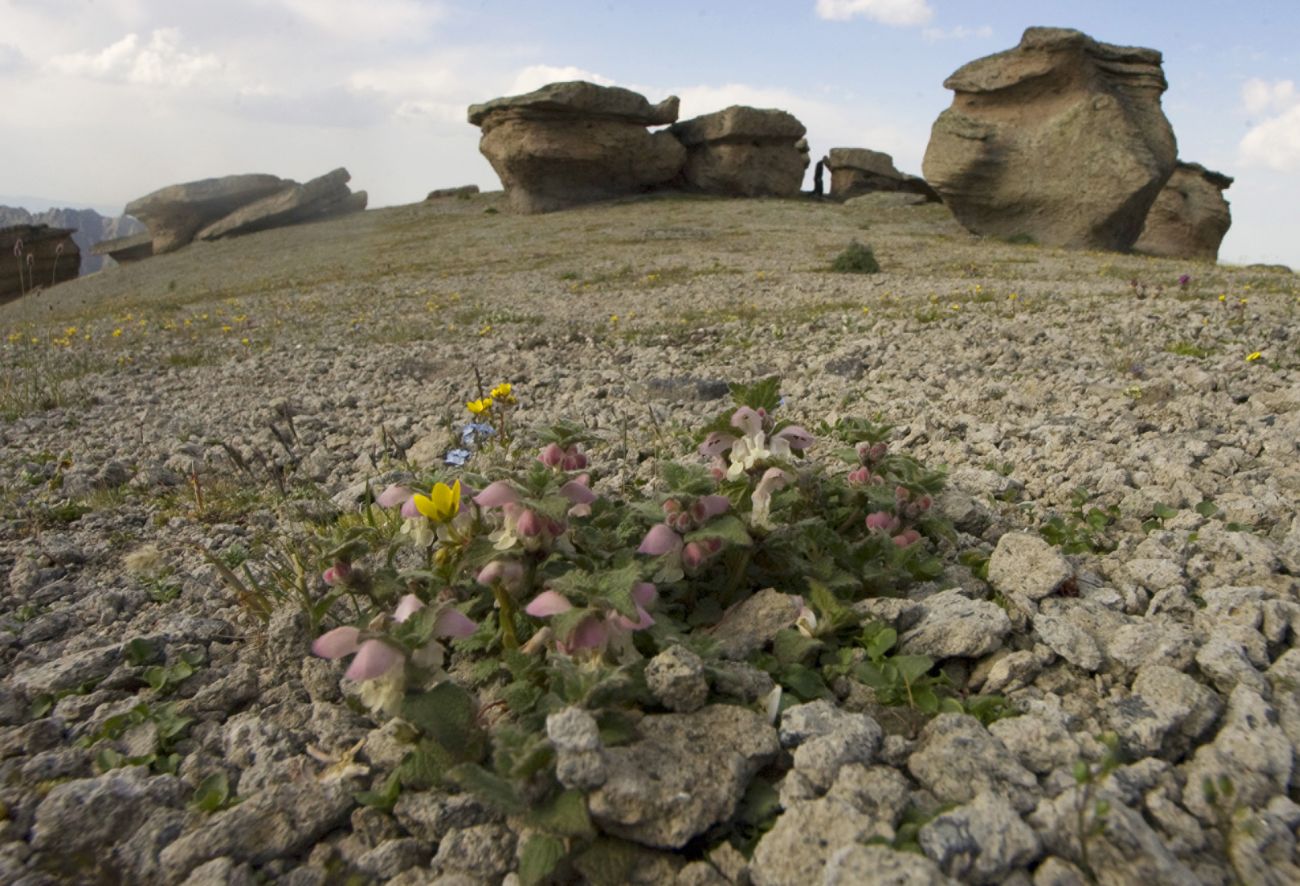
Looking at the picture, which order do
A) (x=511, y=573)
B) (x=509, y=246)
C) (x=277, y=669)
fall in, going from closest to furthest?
(x=511, y=573)
(x=277, y=669)
(x=509, y=246)

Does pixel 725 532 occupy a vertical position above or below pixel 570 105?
below

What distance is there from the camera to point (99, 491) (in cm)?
402

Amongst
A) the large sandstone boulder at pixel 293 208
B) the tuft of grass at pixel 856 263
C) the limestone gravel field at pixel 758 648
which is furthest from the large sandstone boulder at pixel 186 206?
the limestone gravel field at pixel 758 648

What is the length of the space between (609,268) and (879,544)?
12.9m

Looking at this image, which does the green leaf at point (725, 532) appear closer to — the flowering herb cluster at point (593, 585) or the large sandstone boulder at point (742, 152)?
the flowering herb cluster at point (593, 585)

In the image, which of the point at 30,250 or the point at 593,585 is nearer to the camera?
the point at 593,585

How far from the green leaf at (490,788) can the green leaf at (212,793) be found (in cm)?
60

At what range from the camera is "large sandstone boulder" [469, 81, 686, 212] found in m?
26.8

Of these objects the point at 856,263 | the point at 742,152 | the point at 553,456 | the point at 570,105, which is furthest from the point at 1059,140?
the point at 553,456

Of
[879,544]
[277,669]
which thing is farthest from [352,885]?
[879,544]

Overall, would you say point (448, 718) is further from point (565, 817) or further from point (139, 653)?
point (139, 653)

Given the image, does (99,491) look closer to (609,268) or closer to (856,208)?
(609,268)

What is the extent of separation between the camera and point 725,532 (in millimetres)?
2035

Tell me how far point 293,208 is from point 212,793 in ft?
109
